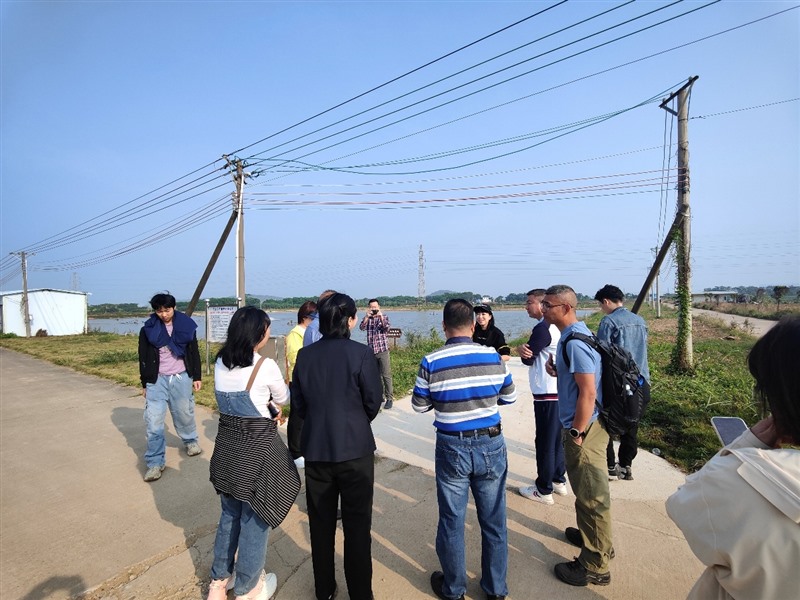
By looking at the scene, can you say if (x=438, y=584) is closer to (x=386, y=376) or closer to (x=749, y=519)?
(x=749, y=519)

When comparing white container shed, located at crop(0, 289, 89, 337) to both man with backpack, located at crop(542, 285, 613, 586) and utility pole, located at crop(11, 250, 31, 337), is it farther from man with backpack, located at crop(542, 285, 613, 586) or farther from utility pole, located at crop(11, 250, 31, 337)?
man with backpack, located at crop(542, 285, 613, 586)

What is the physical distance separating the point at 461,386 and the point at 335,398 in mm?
696

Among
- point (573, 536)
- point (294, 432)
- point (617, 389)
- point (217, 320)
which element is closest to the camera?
point (617, 389)

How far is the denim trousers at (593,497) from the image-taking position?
8.09ft

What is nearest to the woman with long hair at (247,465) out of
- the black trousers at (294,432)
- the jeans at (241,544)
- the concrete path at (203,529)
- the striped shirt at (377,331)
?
the jeans at (241,544)

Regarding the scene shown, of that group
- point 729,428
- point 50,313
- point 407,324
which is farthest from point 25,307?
point 729,428

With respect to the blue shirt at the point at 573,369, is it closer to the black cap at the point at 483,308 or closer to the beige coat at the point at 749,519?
the beige coat at the point at 749,519

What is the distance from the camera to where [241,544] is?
7.68ft

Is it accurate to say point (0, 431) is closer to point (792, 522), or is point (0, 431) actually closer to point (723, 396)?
point (792, 522)

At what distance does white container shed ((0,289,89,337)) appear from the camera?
27328mm

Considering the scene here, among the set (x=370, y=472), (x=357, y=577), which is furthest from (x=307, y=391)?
(x=357, y=577)

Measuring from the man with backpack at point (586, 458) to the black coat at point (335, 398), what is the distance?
48.1 inches

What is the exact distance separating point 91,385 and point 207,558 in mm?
8010

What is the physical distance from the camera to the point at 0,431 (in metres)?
5.93
